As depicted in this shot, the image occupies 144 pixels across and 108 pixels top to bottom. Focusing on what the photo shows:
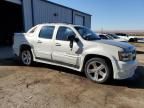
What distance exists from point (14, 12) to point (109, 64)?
48.8 ft

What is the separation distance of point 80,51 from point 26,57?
2.98m

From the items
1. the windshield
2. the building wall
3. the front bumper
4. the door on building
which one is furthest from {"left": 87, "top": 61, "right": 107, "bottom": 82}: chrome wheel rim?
the door on building

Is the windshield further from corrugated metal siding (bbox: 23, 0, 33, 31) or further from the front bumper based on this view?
corrugated metal siding (bbox: 23, 0, 33, 31)

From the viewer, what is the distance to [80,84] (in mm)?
5887

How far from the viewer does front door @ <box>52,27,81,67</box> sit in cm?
648

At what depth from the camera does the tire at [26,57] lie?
8.18 m

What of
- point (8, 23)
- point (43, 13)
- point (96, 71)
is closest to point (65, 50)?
point (96, 71)

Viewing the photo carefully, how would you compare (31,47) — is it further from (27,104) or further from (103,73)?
(27,104)

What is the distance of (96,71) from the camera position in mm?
6133

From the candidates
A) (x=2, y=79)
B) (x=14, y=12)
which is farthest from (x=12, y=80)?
(x=14, y=12)

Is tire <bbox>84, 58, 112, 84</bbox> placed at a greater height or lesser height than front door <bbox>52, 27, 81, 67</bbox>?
lesser

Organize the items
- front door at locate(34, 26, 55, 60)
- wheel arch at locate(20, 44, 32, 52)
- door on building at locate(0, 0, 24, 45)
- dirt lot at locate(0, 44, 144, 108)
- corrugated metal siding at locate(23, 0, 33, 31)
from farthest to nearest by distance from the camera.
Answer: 1. door on building at locate(0, 0, 24, 45)
2. corrugated metal siding at locate(23, 0, 33, 31)
3. wheel arch at locate(20, 44, 32, 52)
4. front door at locate(34, 26, 55, 60)
5. dirt lot at locate(0, 44, 144, 108)

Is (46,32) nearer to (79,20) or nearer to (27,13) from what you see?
(27,13)

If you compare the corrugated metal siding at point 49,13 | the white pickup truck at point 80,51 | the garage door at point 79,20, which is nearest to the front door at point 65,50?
the white pickup truck at point 80,51
